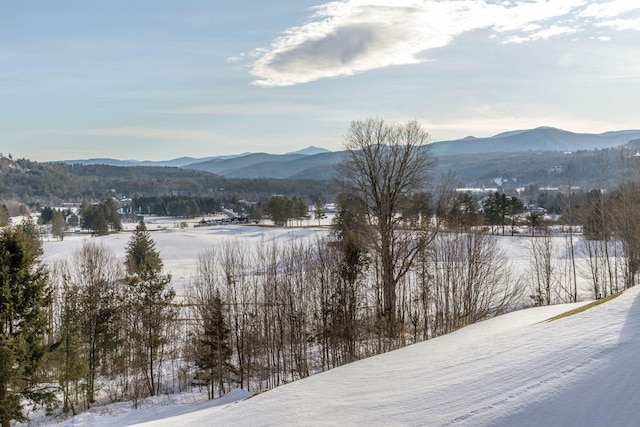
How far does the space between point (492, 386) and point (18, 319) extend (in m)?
16.3

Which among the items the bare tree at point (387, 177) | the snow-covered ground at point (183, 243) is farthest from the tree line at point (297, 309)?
the snow-covered ground at point (183, 243)

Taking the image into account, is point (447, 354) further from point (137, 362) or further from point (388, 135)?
point (137, 362)

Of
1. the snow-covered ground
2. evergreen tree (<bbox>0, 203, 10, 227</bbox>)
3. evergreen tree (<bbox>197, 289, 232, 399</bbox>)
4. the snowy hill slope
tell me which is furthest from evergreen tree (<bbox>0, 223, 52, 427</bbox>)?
the snow-covered ground

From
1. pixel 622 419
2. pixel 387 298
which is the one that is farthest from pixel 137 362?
pixel 622 419

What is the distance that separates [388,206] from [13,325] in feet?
60.3

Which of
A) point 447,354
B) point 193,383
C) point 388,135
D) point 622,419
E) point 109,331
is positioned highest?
point 388,135

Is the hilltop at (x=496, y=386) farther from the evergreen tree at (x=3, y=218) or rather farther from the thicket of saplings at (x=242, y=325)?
the evergreen tree at (x=3, y=218)

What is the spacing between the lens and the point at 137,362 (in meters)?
24.8

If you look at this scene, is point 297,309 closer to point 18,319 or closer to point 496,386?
point 18,319

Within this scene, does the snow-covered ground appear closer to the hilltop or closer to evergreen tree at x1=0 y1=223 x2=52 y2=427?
evergreen tree at x1=0 y1=223 x2=52 y2=427

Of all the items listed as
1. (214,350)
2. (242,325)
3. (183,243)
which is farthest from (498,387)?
(183,243)

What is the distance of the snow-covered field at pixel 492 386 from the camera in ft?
25.5

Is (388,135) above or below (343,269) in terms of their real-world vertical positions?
above

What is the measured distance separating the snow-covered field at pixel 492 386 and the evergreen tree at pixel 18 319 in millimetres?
6386
